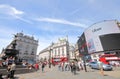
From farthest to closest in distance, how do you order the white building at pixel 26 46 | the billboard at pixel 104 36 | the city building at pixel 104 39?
the white building at pixel 26 46
the billboard at pixel 104 36
the city building at pixel 104 39

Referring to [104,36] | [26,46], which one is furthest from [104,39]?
[26,46]

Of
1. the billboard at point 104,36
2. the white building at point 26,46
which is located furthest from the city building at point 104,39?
the white building at point 26,46

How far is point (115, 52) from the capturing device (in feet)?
192

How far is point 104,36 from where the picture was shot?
205 feet

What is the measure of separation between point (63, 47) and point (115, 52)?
53542 mm

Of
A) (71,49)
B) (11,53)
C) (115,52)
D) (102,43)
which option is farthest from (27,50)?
(11,53)

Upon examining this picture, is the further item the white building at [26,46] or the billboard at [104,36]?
the white building at [26,46]

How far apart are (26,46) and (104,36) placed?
50721 millimetres

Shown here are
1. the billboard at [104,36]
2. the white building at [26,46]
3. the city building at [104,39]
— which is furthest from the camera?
the white building at [26,46]

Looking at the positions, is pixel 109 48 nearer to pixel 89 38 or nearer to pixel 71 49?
pixel 89 38

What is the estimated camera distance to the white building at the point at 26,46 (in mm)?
82312

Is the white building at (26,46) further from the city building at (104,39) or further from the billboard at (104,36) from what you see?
the billboard at (104,36)

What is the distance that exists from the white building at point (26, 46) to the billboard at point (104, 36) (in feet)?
136

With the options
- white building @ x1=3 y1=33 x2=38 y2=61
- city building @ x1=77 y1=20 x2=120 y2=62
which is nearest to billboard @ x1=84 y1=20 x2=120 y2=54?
city building @ x1=77 y1=20 x2=120 y2=62
